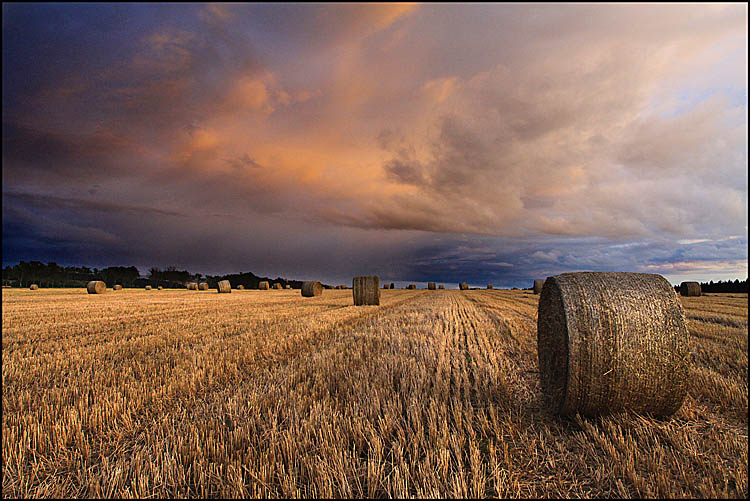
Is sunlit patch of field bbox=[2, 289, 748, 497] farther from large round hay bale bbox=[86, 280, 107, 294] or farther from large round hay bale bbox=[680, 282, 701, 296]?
large round hay bale bbox=[86, 280, 107, 294]

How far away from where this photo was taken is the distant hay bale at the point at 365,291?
59.4ft

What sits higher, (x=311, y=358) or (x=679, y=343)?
(x=679, y=343)

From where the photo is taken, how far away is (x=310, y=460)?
8.79ft

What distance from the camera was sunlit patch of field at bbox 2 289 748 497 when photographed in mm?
2514

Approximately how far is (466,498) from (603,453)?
4.73 feet

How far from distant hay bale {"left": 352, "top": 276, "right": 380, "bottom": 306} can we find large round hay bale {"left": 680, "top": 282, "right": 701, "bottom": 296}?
87.1 ft

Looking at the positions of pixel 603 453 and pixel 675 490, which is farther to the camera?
pixel 603 453

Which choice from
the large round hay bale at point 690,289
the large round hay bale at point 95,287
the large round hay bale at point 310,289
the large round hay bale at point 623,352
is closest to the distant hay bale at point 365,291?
the large round hay bale at point 310,289

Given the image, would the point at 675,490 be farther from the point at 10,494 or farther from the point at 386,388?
the point at 10,494

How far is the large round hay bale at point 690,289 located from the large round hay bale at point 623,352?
32963 mm

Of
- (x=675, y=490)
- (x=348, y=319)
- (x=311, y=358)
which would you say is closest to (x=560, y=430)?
(x=675, y=490)

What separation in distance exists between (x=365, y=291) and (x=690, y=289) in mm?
27276

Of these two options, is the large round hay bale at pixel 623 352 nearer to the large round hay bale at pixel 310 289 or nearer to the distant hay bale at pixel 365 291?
the distant hay bale at pixel 365 291

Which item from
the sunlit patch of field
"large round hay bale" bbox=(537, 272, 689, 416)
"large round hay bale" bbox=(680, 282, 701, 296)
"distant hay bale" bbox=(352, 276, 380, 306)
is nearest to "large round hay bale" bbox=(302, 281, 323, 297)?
"distant hay bale" bbox=(352, 276, 380, 306)
